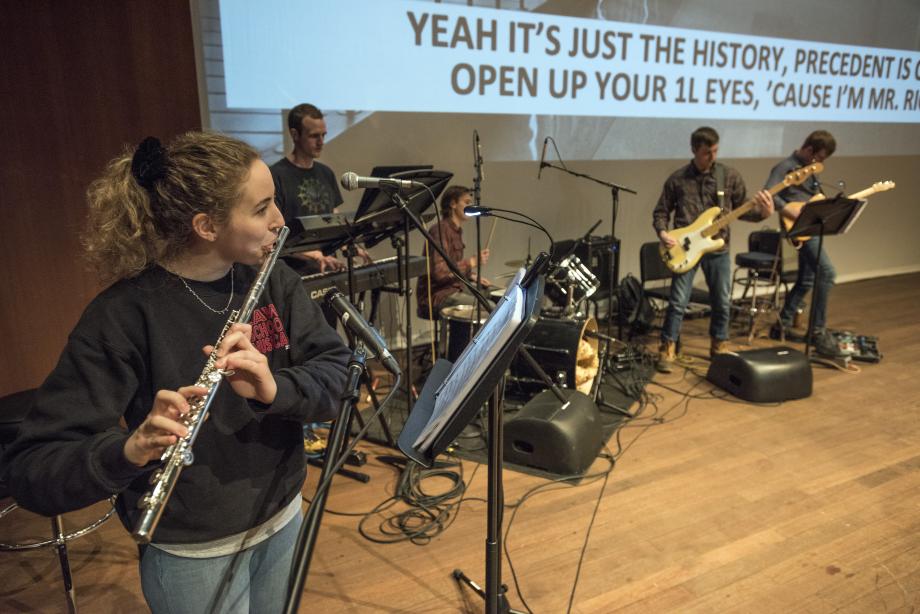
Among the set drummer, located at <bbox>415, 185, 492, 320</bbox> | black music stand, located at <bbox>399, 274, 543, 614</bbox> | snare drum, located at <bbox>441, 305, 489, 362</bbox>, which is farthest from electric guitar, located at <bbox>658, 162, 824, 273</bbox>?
black music stand, located at <bbox>399, 274, 543, 614</bbox>

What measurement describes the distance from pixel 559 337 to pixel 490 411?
204 cm

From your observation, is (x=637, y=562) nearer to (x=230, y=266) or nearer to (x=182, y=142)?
(x=230, y=266)

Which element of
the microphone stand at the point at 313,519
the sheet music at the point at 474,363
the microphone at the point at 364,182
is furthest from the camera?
the microphone at the point at 364,182

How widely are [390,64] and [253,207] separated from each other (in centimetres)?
289

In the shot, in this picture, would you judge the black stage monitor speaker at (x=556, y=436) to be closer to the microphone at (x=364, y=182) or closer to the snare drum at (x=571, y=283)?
the snare drum at (x=571, y=283)

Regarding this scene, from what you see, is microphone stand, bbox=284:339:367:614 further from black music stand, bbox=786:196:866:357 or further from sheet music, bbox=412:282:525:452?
black music stand, bbox=786:196:866:357

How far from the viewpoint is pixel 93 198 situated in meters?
0.96

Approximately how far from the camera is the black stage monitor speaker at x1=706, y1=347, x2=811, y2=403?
344cm

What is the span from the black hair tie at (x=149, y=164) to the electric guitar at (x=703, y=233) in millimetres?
3578

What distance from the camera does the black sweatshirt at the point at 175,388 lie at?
0.81 m

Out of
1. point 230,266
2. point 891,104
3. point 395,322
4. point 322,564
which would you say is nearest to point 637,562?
point 322,564

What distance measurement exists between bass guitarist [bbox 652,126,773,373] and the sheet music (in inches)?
127

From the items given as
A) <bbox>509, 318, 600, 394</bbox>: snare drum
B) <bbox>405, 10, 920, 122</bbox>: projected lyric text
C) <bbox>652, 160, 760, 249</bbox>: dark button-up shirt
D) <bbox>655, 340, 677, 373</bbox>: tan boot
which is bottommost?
<bbox>655, 340, 677, 373</bbox>: tan boot

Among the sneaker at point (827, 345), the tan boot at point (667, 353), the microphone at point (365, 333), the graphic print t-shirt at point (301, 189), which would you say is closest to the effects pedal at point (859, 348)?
the sneaker at point (827, 345)
